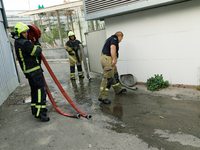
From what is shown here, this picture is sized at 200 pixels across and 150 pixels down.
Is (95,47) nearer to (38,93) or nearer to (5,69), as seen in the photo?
(5,69)

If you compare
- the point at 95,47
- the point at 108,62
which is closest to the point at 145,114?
the point at 108,62

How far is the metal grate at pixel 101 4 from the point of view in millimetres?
5143

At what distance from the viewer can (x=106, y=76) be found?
4637 mm

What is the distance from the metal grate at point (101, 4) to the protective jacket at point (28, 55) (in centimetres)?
272

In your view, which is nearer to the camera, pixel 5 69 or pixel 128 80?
pixel 5 69

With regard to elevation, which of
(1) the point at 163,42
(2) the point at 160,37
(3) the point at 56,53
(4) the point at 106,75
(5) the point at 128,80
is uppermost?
(2) the point at 160,37

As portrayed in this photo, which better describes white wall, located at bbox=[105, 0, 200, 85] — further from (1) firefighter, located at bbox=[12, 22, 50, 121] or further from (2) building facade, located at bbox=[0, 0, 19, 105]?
(2) building facade, located at bbox=[0, 0, 19, 105]

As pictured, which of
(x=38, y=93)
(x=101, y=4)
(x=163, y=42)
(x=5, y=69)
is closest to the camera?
(x=38, y=93)

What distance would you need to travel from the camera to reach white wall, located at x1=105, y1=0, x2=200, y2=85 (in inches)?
184

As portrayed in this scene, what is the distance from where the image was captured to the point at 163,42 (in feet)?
16.9

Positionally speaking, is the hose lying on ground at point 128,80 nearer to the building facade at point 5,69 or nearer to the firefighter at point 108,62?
the firefighter at point 108,62

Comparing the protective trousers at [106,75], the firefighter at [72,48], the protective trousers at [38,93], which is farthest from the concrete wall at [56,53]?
the protective trousers at [38,93]

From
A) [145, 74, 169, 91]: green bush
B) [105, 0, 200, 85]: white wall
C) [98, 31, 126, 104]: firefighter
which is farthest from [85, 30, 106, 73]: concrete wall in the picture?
[145, 74, 169, 91]: green bush

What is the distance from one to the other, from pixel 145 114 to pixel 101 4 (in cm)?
362
